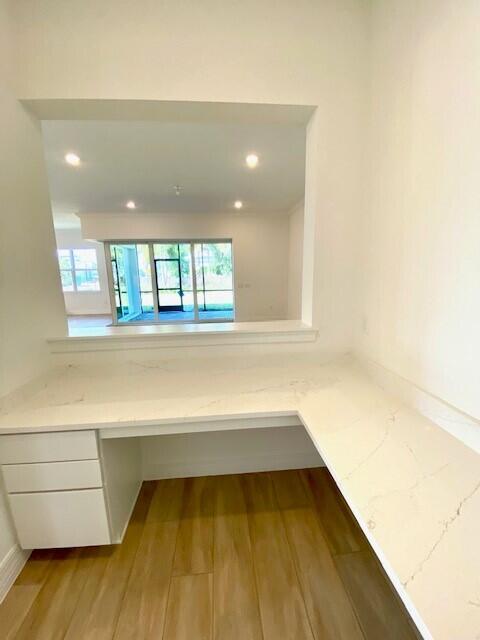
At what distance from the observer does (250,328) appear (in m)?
1.77

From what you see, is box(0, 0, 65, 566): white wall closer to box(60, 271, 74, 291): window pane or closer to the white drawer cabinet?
the white drawer cabinet

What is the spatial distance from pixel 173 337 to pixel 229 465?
1010 millimetres

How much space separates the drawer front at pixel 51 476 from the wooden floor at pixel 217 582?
0.48 metres

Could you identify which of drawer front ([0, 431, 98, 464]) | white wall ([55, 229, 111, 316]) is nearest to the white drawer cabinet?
drawer front ([0, 431, 98, 464])

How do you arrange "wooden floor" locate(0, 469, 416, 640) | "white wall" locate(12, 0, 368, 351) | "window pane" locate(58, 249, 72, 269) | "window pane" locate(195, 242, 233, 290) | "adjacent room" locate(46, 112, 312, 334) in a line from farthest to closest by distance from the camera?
"window pane" locate(58, 249, 72, 269)
"window pane" locate(195, 242, 233, 290)
"adjacent room" locate(46, 112, 312, 334)
"white wall" locate(12, 0, 368, 351)
"wooden floor" locate(0, 469, 416, 640)

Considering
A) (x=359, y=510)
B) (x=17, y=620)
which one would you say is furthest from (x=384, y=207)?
(x=17, y=620)

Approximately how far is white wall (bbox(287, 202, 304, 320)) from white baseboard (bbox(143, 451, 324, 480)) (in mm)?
3692

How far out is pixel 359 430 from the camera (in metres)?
1.05

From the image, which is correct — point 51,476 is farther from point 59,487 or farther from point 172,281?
point 172,281

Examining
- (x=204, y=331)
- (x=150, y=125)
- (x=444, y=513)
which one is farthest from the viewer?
(x=150, y=125)

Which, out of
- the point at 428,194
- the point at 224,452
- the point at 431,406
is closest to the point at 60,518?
the point at 224,452

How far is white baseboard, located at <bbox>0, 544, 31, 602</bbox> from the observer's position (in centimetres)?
119

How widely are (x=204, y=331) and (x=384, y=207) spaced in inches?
48.7

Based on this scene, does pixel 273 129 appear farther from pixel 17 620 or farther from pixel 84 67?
pixel 17 620
